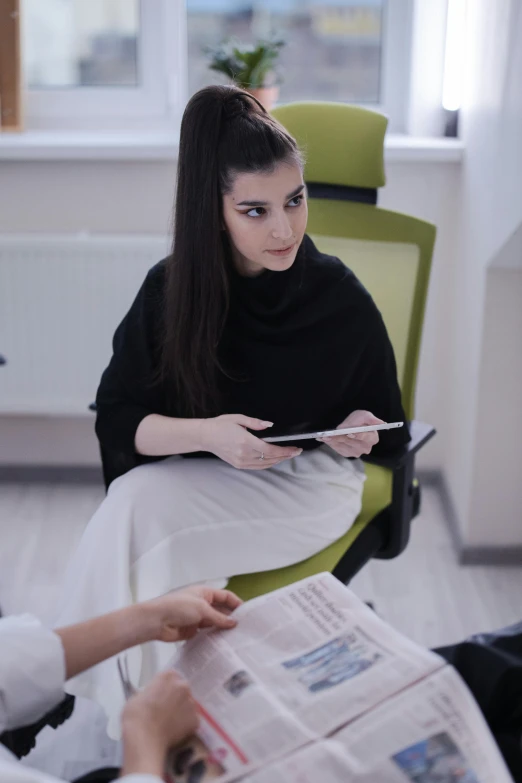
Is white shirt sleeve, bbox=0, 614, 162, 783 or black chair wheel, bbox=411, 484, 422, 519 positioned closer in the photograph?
white shirt sleeve, bbox=0, 614, 162, 783

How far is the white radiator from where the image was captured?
249 cm

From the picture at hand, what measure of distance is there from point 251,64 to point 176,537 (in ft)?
5.13

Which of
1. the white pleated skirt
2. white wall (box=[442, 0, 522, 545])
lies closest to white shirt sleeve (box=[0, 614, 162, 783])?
the white pleated skirt

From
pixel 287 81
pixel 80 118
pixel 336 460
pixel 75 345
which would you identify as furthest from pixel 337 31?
pixel 336 460

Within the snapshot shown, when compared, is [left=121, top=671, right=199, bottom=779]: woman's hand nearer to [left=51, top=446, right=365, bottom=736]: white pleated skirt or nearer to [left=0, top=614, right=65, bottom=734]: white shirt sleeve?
[left=0, top=614, right=65, bottom=734]: white shirt sleeve

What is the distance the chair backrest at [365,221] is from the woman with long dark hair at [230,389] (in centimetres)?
16

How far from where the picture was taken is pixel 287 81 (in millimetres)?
2770

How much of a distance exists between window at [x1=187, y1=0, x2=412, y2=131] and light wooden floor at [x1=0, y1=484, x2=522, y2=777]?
4.15 feet

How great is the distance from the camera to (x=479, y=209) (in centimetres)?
223

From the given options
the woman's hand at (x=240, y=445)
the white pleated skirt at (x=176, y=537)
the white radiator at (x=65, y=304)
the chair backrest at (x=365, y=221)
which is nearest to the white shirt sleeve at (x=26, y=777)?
the white pleated skirt at (x=176, y=537)

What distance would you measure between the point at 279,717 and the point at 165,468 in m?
0.69

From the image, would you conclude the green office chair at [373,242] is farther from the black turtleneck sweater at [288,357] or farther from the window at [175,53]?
the window at [175,53]

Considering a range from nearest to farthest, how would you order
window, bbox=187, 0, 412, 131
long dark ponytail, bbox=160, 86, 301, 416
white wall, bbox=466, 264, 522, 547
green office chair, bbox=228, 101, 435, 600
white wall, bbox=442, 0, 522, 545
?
long dark ponytail, bbox=160, 86, 301, 416 → green office chair, bbox=228, 101, 435, 600 → white wall, bbox=442, 0, 522, 545 → white wall, bbox=466, 264, 522, 547 → window, bbox=187, 0, 412, 131

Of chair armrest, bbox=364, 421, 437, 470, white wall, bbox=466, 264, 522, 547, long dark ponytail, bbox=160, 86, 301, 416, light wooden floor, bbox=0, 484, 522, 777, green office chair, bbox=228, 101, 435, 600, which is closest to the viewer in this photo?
long dark ponytail, bbox=160, 86, 301, 416
